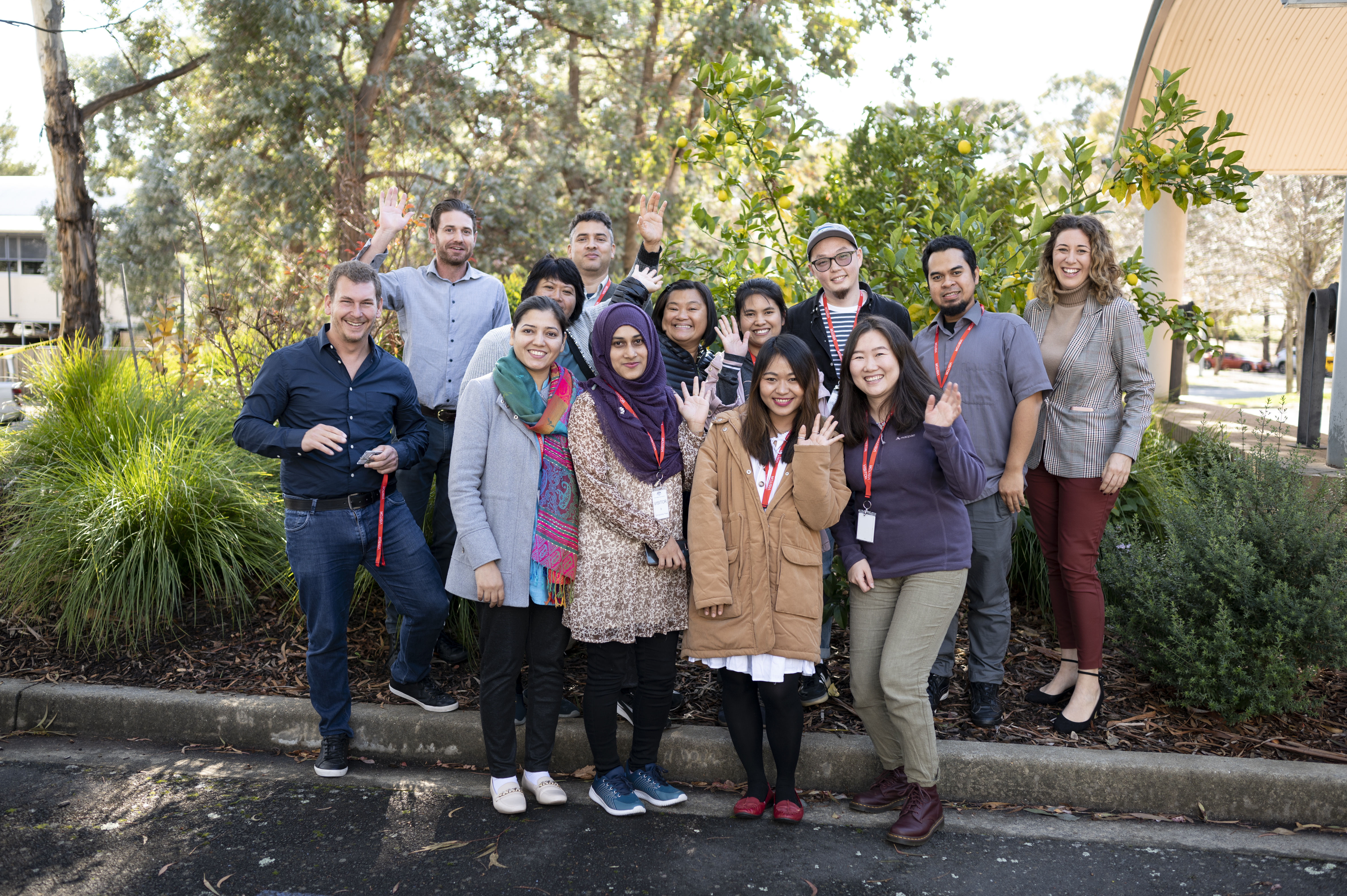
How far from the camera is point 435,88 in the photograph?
14484 mm

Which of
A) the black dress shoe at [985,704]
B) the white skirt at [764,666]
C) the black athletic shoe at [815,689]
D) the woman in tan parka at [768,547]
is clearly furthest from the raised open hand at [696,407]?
the black dress shoe at [985,704]

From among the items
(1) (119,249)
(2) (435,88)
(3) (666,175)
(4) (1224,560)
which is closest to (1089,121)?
(3) (666,175)

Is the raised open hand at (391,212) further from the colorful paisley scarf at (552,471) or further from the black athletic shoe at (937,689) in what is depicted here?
the black athletic shoe at (937,689)

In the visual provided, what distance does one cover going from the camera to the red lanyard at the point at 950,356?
12.7ft

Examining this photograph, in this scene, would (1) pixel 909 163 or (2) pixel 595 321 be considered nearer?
(2) pixel 595 321

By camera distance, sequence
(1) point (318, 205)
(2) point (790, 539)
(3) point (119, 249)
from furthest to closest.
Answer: (3) point (119, 249)
(1) point (318, 205)
(2) point (790, 539)

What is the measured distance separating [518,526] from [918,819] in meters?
1.82

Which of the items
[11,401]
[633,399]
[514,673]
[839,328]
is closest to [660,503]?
[633,399]

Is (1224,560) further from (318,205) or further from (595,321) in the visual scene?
(318,205)

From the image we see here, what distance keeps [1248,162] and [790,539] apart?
12.7m

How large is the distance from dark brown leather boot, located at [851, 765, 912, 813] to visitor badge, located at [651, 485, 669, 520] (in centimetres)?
135

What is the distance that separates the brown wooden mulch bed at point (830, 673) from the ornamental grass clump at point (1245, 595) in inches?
5.4

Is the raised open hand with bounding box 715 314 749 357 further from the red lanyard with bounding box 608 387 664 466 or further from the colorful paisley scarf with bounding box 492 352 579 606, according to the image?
the colorful paisley scarf with bounding box 492 352 579 606

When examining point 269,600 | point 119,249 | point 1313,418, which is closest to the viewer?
point 269,600
